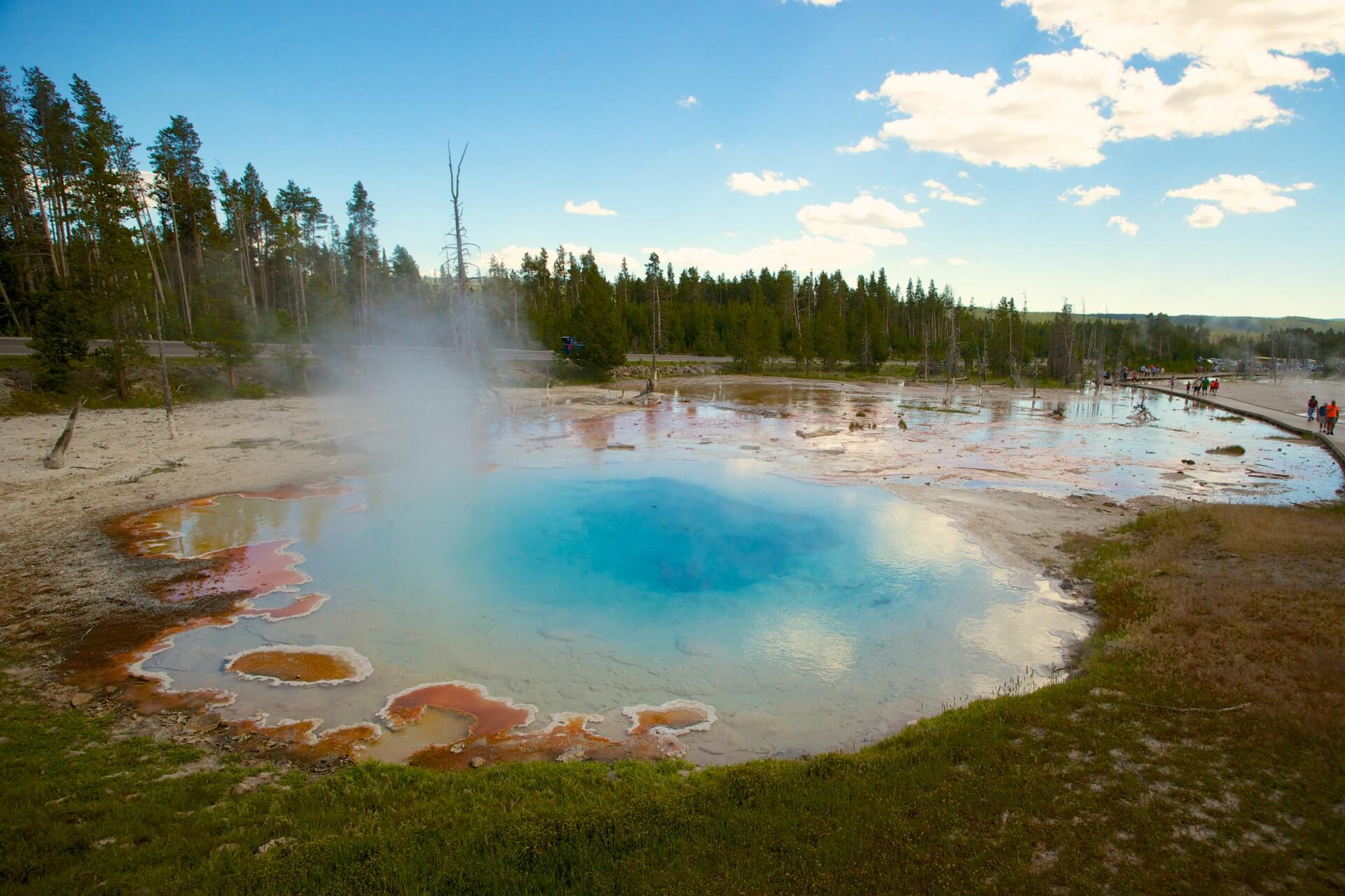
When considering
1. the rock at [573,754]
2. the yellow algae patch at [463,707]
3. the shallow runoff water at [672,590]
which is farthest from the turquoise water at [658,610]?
the rock at [573,754]

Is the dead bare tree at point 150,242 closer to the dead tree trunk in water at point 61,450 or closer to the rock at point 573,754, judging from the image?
the dead tree trunk in water at point 61,450

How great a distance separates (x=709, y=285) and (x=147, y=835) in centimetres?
10056

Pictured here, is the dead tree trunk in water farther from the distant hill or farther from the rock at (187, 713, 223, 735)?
the distant hill

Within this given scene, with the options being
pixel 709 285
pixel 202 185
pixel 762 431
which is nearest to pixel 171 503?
pixel 762 431

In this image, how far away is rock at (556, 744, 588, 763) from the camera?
613 centimetres

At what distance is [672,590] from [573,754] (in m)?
5.31

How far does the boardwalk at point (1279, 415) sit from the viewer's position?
2663cm

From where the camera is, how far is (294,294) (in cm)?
5066

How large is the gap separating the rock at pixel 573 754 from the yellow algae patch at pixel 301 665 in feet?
10.7

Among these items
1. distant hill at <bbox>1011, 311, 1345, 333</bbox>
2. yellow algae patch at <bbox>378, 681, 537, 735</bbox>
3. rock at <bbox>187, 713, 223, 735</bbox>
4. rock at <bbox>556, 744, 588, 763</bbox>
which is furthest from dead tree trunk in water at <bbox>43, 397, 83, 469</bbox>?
distant hill at <bbox>1011, 311, 1345, 333</bbox>

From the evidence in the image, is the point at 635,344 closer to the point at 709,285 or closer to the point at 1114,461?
the point at 709,285

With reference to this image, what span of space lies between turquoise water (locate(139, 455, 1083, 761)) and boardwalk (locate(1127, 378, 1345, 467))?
2138 centimetres

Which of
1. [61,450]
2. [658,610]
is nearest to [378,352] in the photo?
[61,450]

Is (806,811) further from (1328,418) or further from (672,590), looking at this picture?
(1328,418)
